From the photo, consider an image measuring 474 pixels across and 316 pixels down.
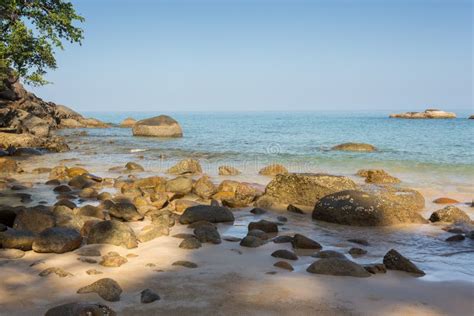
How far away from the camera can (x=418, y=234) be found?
7.11 metres

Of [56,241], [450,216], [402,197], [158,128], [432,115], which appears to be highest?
[158,128]

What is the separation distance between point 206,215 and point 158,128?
32073 mm

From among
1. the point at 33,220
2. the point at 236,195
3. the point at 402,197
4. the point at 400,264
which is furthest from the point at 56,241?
the point at 402,197

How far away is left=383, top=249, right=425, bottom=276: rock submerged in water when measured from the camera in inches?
193

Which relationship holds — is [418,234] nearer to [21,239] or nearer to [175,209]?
[175,209]

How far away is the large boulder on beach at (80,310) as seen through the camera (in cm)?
Result: 330

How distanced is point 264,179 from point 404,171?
6472mm

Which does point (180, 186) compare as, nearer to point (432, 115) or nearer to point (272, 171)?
point (272, 171)

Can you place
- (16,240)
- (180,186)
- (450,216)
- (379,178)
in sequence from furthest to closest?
(379,178) → (180,186) → (450,216) → (16,240)

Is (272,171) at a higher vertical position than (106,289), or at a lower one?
lower

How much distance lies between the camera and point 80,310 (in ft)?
10.9

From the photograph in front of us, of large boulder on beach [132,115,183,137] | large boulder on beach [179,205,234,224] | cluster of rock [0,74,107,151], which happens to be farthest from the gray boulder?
large boulder on beach [132,115,183,137]

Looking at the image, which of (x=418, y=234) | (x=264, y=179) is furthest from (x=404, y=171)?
(x=418, y=234)

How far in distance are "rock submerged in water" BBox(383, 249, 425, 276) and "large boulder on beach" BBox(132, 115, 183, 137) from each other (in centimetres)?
3494
